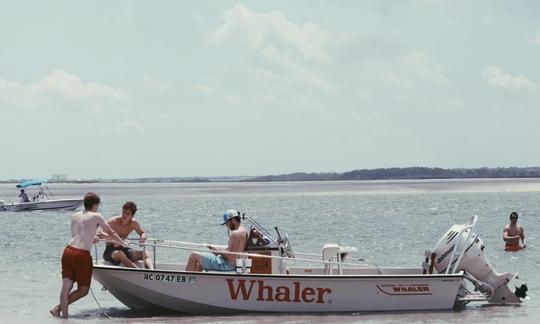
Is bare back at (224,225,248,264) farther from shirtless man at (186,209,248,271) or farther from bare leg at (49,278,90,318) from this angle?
bare leg at (49,278,90,318)

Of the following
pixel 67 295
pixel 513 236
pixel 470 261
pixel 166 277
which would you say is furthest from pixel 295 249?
pixel 67 295

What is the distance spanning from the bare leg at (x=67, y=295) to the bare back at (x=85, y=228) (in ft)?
1.82

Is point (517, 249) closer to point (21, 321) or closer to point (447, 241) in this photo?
point (447, 241)

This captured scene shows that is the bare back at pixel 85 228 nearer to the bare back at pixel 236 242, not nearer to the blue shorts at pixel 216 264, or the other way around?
the blue shorts at pixel 216 264

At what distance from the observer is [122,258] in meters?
15.5

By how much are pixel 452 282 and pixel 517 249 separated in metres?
11.0

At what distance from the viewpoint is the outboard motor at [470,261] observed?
15.7 metres

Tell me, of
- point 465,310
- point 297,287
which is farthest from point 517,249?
point 297,287

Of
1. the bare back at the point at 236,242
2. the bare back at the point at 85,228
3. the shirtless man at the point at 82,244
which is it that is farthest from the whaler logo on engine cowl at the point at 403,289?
the bare back at the point at 85,228

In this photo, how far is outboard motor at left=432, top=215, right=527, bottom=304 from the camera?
1571 centimetres

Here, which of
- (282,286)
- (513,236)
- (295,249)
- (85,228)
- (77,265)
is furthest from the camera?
(295,249)

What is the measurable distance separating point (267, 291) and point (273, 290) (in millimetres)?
88

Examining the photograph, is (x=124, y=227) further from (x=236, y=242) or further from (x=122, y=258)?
(x=236, y=242)

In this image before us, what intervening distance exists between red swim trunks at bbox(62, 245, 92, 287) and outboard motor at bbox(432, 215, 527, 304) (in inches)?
207
